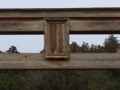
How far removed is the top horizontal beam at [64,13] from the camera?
3.54 metres

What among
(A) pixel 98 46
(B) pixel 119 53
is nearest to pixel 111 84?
(A) pixel 98 46

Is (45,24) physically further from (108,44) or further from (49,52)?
(108,44)

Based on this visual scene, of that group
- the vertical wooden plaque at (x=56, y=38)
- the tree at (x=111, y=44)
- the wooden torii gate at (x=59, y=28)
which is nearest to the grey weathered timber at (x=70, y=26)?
the wooden torii gate at (x=59, y=28)

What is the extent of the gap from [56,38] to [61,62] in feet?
1.07

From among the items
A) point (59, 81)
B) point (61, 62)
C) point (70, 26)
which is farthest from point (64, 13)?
point (59, 81)

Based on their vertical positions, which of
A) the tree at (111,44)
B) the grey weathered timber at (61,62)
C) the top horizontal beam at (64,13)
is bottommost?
the grey weathered timber at (61,62)

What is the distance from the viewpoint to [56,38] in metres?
3.49

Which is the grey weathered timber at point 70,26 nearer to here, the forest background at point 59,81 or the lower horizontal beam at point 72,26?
the lower horizontal beam at point 72,26

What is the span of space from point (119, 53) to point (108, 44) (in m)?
29.4

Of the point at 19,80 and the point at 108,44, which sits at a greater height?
the point at 108,44

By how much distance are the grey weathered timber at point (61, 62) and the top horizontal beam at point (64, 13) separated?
21.0 inches

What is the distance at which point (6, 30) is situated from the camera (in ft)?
11.7

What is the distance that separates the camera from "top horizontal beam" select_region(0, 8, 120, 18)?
11.6 ft

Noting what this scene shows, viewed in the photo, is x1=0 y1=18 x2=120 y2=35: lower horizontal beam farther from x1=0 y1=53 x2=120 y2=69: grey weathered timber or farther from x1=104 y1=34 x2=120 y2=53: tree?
x1=104 y1=34 x2=120 y2=53: tree
